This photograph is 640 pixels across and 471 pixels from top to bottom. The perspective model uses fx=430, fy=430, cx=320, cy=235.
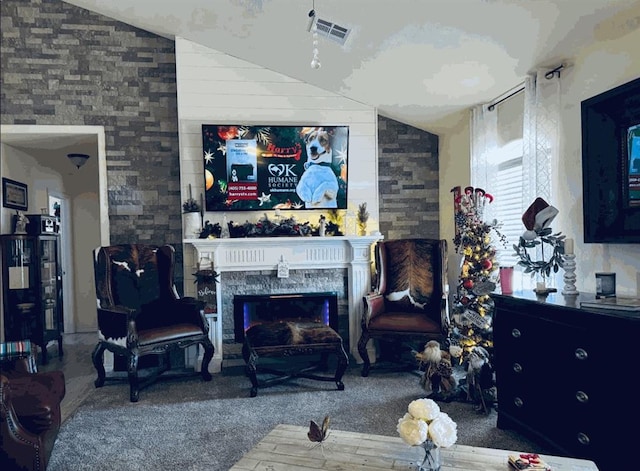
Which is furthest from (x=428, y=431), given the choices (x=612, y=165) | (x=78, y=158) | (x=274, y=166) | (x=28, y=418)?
(x=78, y=158)

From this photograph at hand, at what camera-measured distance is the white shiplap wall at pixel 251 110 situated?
419cm

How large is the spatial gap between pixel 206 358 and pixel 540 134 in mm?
3232

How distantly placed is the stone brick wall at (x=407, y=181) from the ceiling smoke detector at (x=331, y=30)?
1407 millimetres

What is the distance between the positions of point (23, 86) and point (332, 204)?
3178 mm

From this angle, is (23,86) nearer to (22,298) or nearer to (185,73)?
(185,73)

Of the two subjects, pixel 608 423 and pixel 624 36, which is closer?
pixel 608 423

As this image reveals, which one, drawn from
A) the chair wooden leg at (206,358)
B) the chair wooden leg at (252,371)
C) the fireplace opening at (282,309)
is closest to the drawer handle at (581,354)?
the chair wooden leg at (252,371)

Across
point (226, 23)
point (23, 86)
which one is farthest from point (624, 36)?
point (23, 86)

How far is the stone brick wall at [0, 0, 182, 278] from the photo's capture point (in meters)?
4.12

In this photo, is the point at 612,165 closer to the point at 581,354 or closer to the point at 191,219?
the point at 581,354

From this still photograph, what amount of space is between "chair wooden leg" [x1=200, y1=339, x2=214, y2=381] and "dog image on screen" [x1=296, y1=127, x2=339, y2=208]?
1.59 meters

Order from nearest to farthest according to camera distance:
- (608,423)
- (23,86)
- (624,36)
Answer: (608,423), (624,36), (23,86)

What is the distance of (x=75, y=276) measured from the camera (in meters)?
6.06

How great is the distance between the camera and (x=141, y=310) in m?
3.90
